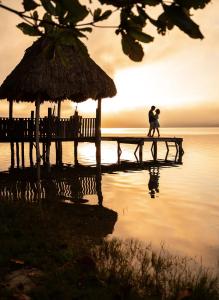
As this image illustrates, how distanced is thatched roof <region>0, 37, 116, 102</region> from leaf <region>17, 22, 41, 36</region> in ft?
40.0

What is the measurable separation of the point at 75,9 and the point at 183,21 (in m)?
0.47

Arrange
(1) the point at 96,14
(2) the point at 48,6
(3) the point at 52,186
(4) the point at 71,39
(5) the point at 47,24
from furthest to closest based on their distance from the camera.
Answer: (3) the point at 52,186 < (5) the point at 47,24 < (4) the point at 71,39 < (1) the point at 96,14 < (2) the point at 48,6

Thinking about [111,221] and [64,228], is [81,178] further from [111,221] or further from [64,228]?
[64,228]

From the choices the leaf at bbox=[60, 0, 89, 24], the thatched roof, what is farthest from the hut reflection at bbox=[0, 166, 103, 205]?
the leaf at bbox=[60, 0, 89, 24]

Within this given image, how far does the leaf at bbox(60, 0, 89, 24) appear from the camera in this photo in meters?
1.68

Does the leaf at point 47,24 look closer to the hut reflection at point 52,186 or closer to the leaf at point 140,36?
the leaf at point 140,36

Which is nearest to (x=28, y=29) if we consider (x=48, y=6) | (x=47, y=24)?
(x=47, y=24)

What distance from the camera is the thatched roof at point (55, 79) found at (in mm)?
14758

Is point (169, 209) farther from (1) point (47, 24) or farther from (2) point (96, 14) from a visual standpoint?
(2) point (96, 14)

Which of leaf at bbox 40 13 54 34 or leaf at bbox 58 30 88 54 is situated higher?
leaf at bbox 40 13 54 34

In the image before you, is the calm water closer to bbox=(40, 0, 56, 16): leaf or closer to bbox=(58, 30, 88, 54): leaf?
bbox=(58, 30, 88, 54): leaf

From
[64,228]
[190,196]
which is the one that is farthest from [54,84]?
[64,228]

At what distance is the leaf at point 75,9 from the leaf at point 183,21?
0.36 m

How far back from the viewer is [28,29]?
2086 mm
